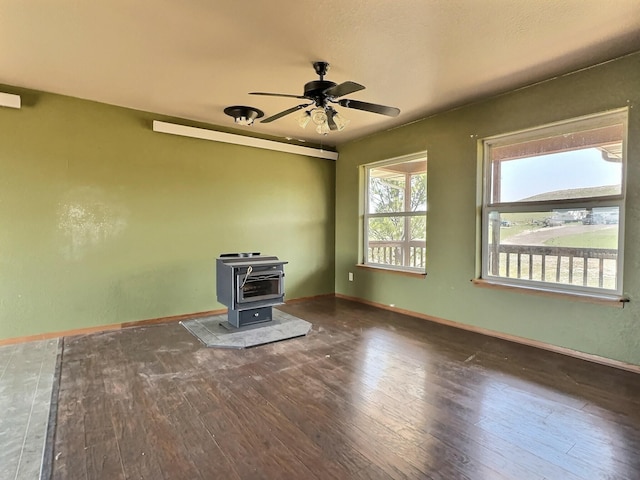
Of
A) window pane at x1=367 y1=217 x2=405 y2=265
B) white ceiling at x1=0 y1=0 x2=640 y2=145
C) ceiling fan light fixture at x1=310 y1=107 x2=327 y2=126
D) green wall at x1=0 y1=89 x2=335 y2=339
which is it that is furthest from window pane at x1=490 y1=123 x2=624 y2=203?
green wall at x1=0 y1=89 x2=335 y2=339

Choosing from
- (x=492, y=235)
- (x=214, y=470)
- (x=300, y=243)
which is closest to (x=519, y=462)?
(x=214, y=470)

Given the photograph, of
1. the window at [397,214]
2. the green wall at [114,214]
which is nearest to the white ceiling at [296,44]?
the green wall at [114,214]

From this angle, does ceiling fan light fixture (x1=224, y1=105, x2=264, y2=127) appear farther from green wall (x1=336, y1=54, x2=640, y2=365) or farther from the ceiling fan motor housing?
green wall (x1=336, y1=54, x2=640, y2=365)

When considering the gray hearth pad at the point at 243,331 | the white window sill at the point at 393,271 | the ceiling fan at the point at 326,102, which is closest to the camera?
the ceiling fan at the point at 326,102

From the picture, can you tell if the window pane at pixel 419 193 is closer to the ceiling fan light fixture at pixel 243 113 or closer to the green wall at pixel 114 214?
the green wall at pixel 114 214

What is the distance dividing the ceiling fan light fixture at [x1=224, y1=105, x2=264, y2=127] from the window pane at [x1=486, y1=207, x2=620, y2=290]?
292cm

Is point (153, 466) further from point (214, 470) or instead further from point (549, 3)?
point (549, 3)

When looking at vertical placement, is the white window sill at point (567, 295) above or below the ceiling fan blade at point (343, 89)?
below

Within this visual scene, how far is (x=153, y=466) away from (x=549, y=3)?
340cm

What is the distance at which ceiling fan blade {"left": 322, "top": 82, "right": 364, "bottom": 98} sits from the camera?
90.9 inches

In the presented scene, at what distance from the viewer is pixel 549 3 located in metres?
2.05

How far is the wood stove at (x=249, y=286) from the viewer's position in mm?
3566

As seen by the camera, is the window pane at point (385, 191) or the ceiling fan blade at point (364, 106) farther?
the window pane at point (385, 191)

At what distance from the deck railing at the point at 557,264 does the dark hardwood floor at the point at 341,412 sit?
73 centimetres
